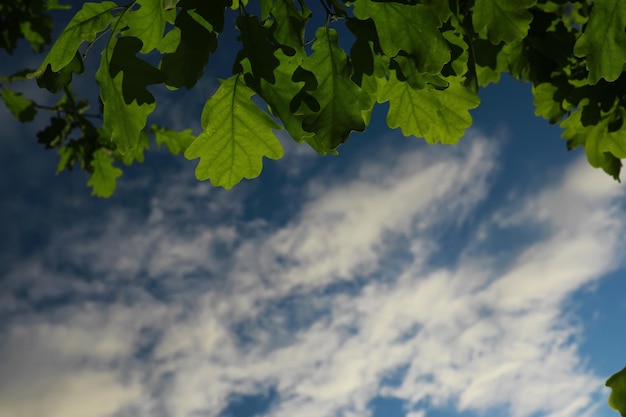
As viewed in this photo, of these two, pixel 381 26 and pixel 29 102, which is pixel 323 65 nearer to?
pixel 381 26

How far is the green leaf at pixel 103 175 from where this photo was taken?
534cm

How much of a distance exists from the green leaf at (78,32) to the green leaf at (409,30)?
0.76 m

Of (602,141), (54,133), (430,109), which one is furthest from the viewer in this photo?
(54,133)

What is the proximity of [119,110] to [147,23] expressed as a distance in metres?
0.28

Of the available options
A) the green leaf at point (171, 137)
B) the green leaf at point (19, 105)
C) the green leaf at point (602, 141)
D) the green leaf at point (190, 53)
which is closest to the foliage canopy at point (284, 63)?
the green leaf at point (190, 53)

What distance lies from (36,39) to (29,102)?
752 millimetres

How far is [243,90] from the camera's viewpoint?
179 cm

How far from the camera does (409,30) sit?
166 cm

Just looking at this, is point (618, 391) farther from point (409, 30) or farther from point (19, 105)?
point (19, 105)

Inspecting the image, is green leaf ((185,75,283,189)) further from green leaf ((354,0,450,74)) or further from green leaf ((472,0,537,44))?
green leaf ((472,0,537,44))

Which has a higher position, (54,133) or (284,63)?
(54,133)

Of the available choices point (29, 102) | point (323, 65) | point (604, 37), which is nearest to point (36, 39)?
point (29, 102)

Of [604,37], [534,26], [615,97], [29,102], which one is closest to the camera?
[604,37]

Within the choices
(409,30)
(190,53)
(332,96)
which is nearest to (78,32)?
(190,53)
